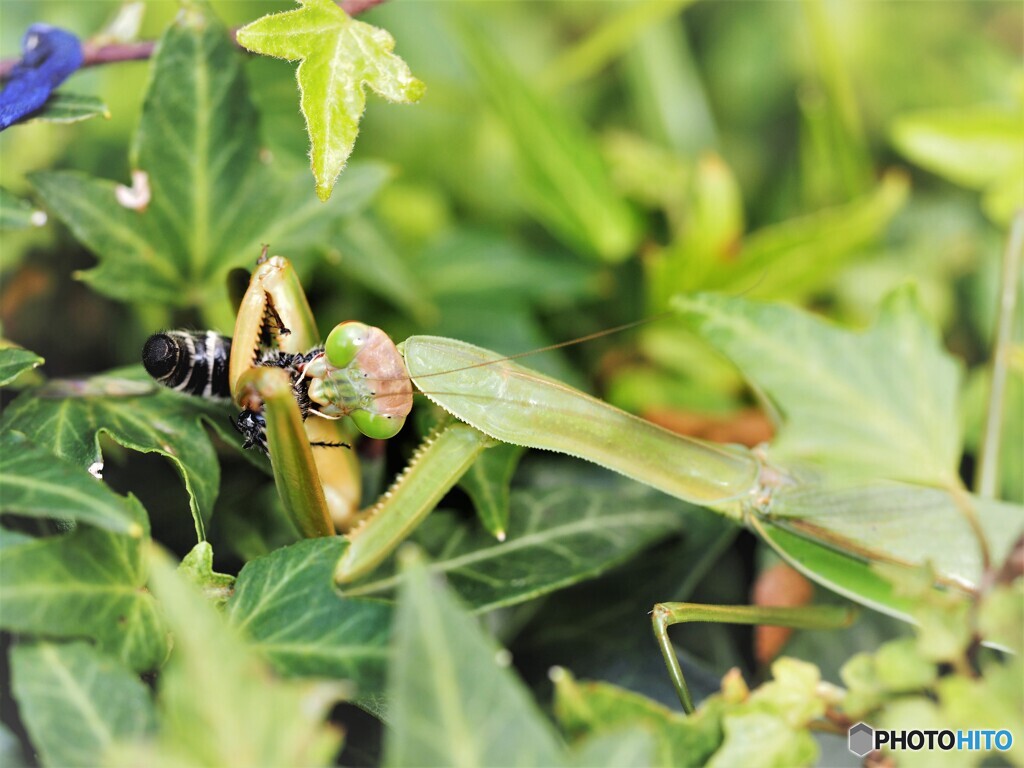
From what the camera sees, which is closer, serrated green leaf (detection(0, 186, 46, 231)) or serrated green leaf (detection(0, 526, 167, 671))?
serrated green leaf (detection(0, 526, 167, 671))

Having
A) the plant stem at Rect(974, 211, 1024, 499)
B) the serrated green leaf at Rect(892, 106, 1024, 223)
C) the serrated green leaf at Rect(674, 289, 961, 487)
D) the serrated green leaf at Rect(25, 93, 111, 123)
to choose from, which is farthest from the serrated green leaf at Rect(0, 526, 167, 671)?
the serrated green leaf at Rect(892, 106, 1024, 223)

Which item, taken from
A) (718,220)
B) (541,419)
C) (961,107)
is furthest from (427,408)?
(961,107)

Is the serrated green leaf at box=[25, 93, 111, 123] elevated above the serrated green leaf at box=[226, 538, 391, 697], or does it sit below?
above

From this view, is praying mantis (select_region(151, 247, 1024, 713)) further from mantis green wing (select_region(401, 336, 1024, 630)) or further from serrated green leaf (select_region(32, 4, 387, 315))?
serrated green leaf (select_region(32, 4, 387, 315))

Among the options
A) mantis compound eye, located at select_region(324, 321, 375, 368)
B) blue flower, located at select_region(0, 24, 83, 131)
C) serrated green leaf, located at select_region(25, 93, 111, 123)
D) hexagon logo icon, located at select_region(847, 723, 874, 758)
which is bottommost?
hexagon logo icon, located at select_region(847, 723, 874, 758)

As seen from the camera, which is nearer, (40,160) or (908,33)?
(40,160)

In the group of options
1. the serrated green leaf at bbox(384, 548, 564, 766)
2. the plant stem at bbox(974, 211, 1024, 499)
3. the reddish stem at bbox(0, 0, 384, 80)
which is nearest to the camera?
the serrated green leaf at bbox(384, 548, 564, 766)

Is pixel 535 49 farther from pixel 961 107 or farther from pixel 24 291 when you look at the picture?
pixel 24 291
